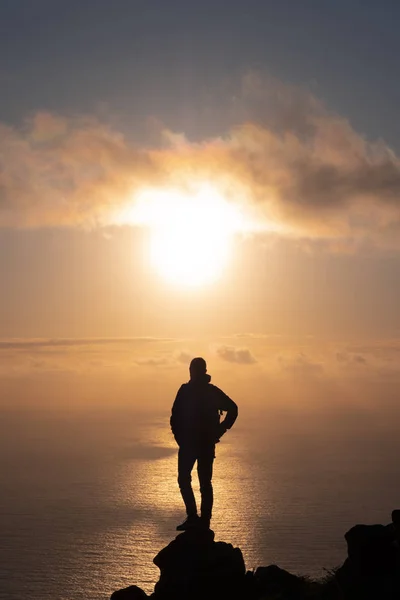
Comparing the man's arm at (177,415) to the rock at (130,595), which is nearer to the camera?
the rock at (130,595)

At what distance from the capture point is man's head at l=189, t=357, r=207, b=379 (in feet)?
53.9

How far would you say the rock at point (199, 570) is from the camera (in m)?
15.7

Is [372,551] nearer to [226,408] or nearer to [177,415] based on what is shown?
[226,408]

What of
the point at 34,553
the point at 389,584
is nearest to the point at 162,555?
the point at 389,584

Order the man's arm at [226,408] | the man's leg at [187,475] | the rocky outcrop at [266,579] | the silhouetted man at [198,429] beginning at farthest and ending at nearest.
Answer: the man's arm at [226,408] → the silhouetted man at [198,429] → the man's leg at [187,475] → the rocky outcrop at [266,579]

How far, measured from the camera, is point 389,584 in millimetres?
14344

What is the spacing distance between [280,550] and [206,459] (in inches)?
7521

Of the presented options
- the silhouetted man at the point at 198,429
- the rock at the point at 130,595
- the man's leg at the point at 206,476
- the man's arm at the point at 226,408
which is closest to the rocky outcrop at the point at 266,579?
the rock at the point at 130,595

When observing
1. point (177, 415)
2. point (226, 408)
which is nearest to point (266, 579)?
point (226, 408)

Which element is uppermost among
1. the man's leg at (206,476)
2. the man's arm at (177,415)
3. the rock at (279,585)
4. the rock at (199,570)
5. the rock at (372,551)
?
the man's arm at (177,415)

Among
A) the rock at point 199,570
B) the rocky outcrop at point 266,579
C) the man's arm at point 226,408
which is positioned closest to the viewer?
the rocky outcrop at point 266,579

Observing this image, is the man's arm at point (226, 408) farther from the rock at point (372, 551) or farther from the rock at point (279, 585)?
the rock at point (279, 585)

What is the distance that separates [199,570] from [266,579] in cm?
285

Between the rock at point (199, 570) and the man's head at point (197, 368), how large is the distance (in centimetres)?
431
